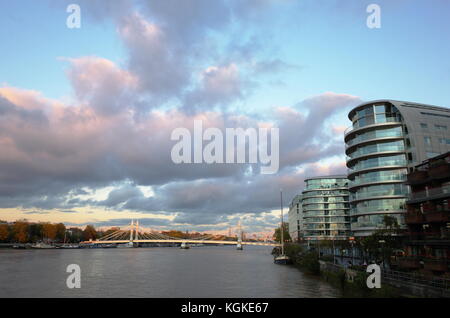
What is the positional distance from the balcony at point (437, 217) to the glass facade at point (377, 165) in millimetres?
16146

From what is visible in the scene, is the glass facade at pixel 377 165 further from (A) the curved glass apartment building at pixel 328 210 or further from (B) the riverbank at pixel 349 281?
(A) the curved glass apartment building at pixel 328 210

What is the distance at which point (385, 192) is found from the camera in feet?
187

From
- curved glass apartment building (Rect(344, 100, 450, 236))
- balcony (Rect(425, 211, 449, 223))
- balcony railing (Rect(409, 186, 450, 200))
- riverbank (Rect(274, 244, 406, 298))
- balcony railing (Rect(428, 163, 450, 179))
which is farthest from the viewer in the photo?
curved glass apartment building (Rect(344, 100, 450, 236))

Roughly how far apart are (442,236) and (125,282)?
41542 mm

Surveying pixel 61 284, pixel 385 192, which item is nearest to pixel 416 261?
pixel 385 192

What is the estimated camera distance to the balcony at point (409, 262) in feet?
128

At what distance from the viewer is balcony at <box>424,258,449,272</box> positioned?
113 feet

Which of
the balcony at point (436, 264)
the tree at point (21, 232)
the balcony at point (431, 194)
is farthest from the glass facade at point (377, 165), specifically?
the tree at point (21, 232)

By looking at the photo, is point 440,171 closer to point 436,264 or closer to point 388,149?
point 436,264

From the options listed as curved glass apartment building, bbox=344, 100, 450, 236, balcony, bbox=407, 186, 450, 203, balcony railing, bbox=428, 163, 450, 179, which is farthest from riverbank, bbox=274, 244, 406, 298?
balcony railing, bbox=428, 163, 450, 179

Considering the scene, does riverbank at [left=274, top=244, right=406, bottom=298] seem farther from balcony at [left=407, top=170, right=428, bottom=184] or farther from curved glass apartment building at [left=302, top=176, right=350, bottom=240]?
curved glass apartment building at [left=302, top=176, right=350, bottom=240]

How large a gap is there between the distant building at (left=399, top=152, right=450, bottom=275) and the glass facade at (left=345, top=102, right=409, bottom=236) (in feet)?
37.4

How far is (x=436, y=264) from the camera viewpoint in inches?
1394

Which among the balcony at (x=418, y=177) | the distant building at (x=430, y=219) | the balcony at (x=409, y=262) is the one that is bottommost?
the balcony at (x=409, y=262)
